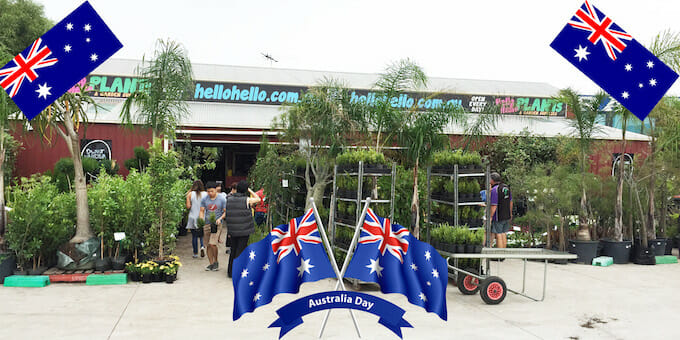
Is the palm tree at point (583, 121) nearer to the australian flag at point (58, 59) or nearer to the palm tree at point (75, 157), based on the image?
the australian flag at point (58, 59)

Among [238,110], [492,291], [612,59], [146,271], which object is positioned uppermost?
[238,110]

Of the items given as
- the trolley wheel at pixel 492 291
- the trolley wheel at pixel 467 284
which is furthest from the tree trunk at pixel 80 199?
the trolley wheel at pixel 492 291

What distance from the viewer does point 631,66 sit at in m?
6.21

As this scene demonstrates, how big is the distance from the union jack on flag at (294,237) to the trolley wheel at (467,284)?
3.70 metres

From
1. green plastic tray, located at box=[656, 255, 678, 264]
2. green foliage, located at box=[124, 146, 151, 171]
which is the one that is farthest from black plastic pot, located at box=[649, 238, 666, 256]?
green foliage, located at box=[124, 146, 151, 171]

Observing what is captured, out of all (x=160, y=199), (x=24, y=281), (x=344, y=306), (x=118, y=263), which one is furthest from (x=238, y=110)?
(x=344, y=306)

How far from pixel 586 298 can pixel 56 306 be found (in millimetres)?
6638

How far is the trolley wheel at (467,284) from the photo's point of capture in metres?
7.34

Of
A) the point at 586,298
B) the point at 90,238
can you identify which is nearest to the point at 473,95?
the point at 586,298

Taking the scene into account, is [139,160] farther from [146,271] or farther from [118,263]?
[146,271]

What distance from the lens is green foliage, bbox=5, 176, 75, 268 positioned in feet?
24.5

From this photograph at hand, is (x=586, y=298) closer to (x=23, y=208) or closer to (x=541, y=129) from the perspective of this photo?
(x=23, y=208)

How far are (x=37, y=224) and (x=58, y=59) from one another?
2.48 metres

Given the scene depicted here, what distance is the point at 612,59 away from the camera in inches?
244
